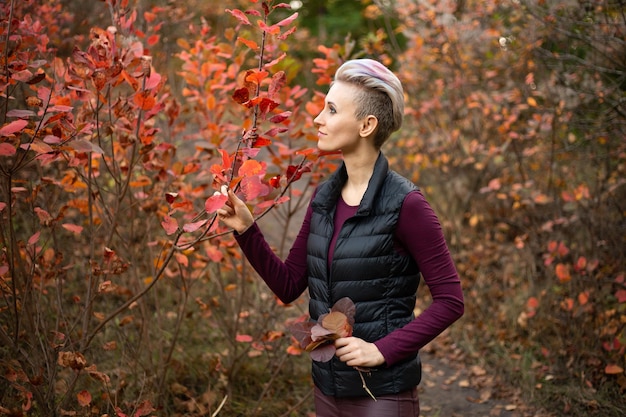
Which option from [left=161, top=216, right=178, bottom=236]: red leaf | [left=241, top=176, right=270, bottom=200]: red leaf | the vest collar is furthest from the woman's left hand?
[left=161, top=216, right=178, bottom=236]: red leaf

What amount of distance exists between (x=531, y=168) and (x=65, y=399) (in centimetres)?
425

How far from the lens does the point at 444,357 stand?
13.9 feet

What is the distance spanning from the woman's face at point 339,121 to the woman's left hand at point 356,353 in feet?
1.96

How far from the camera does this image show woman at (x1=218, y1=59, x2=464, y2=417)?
166cm

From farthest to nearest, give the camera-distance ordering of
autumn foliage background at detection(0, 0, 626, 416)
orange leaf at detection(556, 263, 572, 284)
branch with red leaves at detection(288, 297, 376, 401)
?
orange leaf at detection(556, 263, 572, 284), autumn foliage background at detection(0, 0, 626, 416), branch with red leaves at detection(288, 297, 376, 401)

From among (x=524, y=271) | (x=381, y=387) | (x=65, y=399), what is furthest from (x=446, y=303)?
(x=524, y=271)

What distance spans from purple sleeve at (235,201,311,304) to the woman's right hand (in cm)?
4

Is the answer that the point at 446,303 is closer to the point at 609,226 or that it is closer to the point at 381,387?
the point at 381,387

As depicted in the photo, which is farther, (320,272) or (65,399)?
(65,399)

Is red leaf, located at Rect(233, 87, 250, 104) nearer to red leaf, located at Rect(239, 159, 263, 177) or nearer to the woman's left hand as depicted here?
red leaf, located at Rect(239, 159, 263, 177)

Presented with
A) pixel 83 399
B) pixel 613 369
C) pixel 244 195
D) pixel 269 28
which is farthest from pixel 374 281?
pixel 613 369

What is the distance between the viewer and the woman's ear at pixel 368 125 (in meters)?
1.77

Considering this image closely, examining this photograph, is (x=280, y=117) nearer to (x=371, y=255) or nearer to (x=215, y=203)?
(x=215, y=203)

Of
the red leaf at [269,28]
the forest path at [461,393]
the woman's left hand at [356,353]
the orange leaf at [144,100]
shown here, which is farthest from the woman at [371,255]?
the forest path at [461,393]
